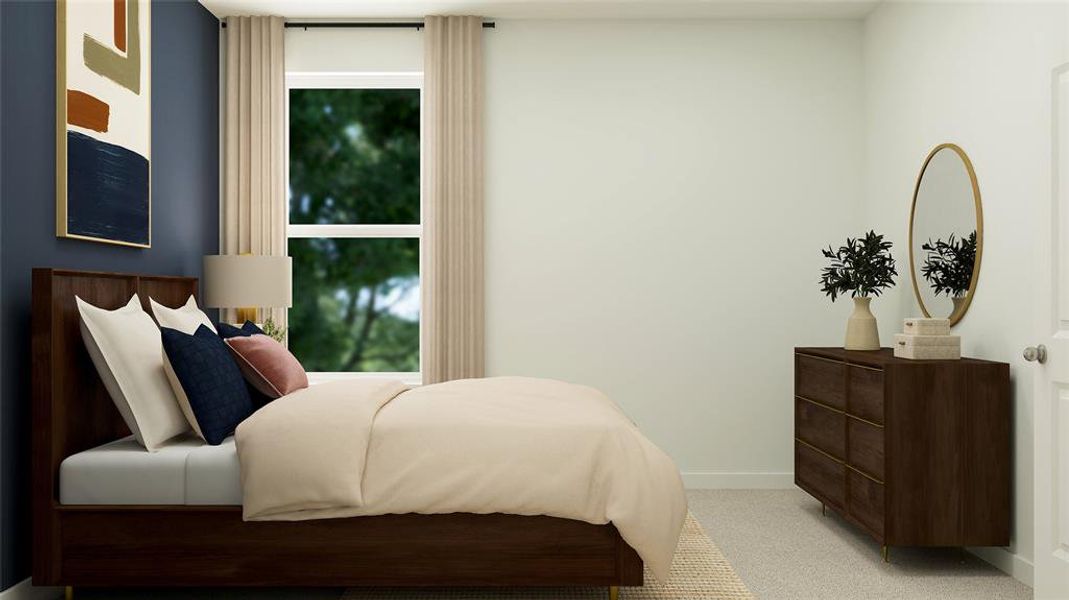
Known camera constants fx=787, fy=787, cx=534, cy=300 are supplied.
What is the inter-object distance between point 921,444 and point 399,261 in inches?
127

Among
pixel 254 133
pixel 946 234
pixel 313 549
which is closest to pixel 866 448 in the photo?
pixel 946 234

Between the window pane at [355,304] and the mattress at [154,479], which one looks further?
the window pane at [355,304]

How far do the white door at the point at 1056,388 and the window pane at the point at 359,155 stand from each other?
139 inches

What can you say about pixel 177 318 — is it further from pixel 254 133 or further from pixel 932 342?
pixel 932 342

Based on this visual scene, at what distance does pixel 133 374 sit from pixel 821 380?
3200 mm

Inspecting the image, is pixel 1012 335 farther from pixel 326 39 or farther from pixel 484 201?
pixel 326 39

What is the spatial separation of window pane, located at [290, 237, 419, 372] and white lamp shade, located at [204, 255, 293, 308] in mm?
807

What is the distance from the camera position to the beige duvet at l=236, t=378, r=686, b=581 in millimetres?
2664

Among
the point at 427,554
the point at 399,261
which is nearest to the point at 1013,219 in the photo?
the point at 427,554

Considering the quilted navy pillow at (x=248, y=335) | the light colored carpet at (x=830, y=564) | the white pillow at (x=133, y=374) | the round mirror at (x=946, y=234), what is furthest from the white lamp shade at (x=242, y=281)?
the round mirror at (x=946, y=234)

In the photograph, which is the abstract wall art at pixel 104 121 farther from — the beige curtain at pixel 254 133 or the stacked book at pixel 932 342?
the stacked book at pixel 932 342

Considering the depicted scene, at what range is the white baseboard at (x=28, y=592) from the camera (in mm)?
2775

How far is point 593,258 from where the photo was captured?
4.95 metres

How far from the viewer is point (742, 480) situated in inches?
195
